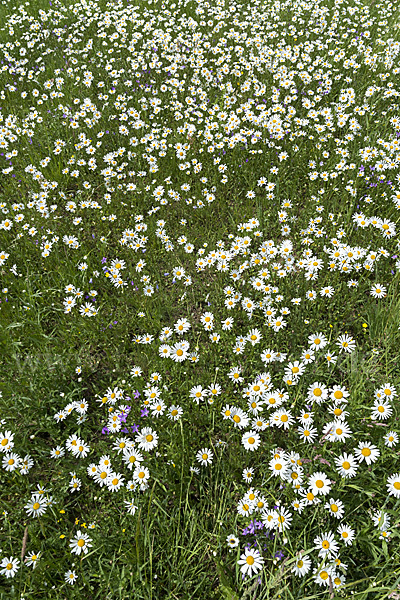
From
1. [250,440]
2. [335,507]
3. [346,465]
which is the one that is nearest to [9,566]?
[250,440]

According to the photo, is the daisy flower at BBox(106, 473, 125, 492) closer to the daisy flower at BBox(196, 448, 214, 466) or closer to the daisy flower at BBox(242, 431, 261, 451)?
the daisy flower at BBox(196, 448, 214, 466)

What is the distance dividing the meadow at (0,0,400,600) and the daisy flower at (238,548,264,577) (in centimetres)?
1

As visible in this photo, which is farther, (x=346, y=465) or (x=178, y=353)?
(x=178, y=353)

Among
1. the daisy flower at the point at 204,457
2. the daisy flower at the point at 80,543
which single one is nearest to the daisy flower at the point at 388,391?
the daisy flower at the point at 204,457

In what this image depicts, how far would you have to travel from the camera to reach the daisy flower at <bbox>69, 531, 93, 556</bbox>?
2299mm

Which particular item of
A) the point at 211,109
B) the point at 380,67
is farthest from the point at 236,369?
the point at 380,67

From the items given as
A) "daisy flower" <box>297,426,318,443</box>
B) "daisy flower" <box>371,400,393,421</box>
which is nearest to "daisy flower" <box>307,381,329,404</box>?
"daisy flower" <box>297,426,318,443</box>

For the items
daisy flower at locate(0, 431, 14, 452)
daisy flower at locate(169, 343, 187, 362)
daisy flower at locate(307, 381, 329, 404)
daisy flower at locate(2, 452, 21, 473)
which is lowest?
daisy flower at locate(307, 381, 329, 404)

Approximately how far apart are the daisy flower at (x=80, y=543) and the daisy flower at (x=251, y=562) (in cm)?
91

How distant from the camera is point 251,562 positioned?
214 cm

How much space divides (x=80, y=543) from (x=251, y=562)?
1.03 metres

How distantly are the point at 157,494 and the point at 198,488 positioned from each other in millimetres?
289

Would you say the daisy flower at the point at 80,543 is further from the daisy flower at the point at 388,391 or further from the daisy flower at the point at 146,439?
the daisy flower at the point at 388,391

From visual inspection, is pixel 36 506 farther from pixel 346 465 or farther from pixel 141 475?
pixel 346 465
